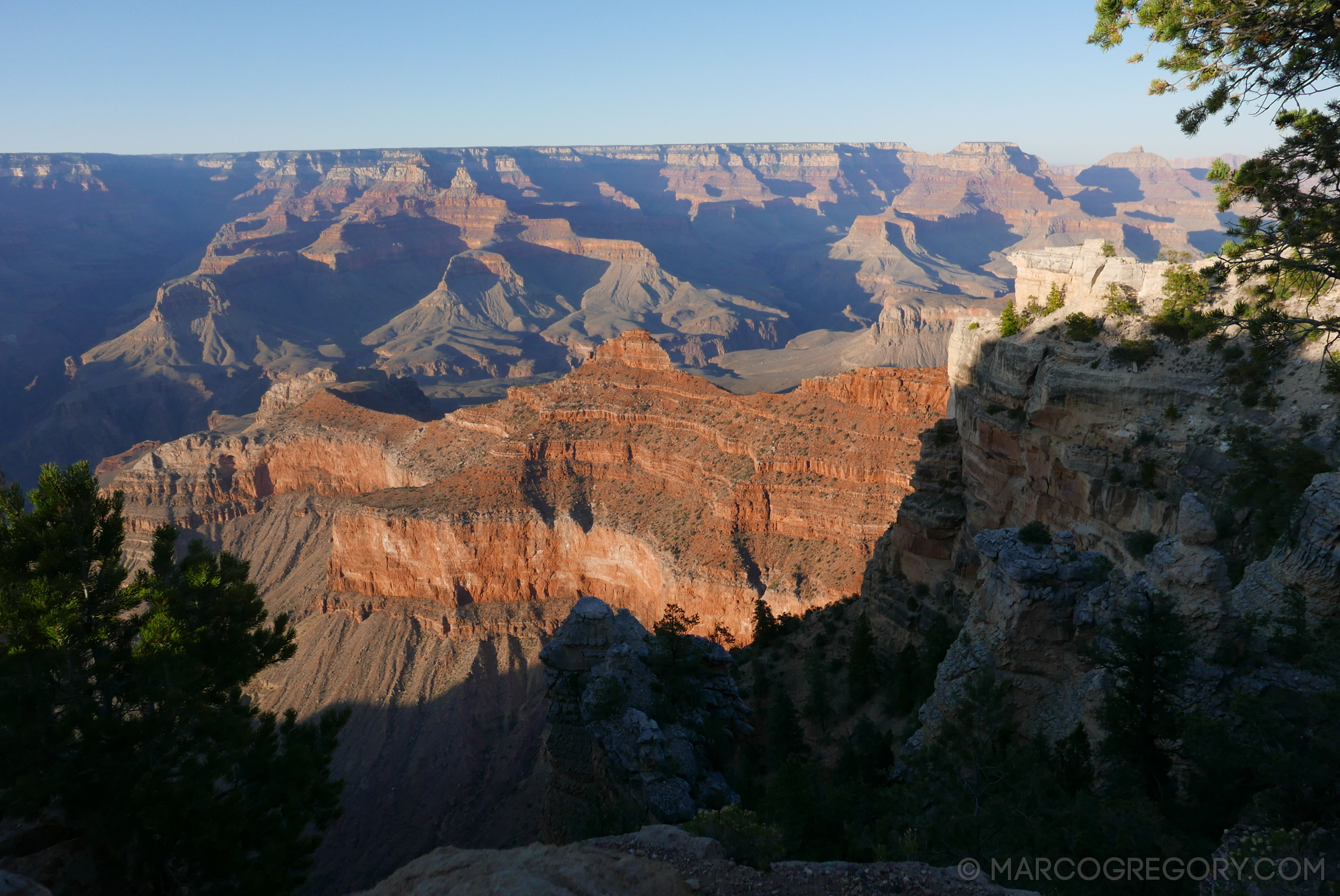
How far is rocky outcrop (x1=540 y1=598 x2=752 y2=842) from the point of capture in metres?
20.4

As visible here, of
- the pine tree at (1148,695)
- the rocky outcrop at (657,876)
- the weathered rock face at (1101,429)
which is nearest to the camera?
the rocky outcrop at (657,876)

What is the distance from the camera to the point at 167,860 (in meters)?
15.2

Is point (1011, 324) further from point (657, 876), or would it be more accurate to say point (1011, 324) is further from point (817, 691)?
point (657, 876)

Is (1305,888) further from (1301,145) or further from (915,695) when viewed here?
(915,695)

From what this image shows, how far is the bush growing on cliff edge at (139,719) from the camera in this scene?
1466cm

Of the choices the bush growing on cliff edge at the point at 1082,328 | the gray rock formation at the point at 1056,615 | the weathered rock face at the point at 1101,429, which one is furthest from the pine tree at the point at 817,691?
the bush growing on cliff edge at the point at 1082,328

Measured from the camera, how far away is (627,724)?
22.6 metres

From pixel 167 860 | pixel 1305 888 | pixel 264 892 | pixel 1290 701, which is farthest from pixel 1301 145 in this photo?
pixel 167 860

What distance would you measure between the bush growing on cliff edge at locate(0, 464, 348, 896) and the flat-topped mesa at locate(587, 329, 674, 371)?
4455 cm

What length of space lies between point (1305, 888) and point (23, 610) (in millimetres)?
22227

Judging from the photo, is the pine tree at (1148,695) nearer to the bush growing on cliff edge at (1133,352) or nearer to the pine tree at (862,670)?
the bush growing on cliff edge at (1133,352)

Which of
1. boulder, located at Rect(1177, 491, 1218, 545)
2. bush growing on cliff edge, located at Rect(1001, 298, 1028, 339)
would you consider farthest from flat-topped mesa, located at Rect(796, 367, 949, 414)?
boulder, located at Rect(1177, 491, 1218, 545)

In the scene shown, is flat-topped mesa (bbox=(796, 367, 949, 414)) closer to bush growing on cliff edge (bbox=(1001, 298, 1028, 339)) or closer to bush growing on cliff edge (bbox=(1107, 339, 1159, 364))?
bush growing on cliff edge (bbox=(1001, 298, 1028, 339))

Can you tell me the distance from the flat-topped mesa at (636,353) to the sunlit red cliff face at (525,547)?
0.69 ft
